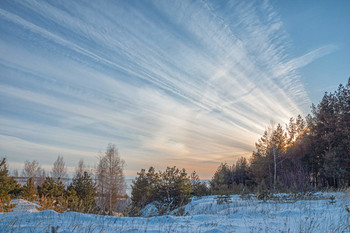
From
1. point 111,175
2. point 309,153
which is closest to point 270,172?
point 309,153

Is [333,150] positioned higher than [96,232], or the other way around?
[333,150]

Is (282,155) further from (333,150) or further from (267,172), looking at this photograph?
(333,150)

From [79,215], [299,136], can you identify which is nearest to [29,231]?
[79,215]

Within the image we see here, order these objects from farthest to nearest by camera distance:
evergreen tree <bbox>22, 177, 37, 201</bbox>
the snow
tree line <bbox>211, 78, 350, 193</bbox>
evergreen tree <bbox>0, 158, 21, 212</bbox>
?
tree line <bbox>211, 78, 350, 193</bbox>, evergreen tree <bbox>22, 177, 37, 201</bbox>, evergreen tree <bbox>0, 158, 21, 212</bbox>, the snow

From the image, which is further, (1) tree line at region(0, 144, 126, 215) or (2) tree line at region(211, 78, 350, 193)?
(2) tree line at region(211, 78, 350, 193)

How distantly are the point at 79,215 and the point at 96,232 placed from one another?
5.21 feet

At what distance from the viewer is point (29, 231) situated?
361 centimetres

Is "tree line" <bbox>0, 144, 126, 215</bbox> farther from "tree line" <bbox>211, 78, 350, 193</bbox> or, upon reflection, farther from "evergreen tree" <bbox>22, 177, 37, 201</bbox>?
"tree line" <bbox>211, 78, 350, 193</bbox>

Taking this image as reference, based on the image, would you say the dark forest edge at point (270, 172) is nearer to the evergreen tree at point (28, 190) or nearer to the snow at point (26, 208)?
the evergreen tree at point (28, 190)

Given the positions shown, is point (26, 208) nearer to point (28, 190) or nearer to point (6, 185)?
point (6, 185)

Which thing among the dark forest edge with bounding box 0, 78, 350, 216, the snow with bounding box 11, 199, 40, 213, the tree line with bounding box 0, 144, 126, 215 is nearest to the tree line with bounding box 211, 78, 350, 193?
the dark forest edge with bounding box 0, 78, 350, 216

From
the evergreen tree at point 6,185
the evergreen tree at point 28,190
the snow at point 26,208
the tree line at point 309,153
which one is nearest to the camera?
the snow at point 26,208

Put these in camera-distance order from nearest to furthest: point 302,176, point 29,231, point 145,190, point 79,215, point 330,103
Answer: point 29,231 → point 79,215 → point 145,190 → point 302,176 → point 330,103

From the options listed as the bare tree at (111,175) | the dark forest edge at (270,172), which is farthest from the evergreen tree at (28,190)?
the bare tree at (111,175)
